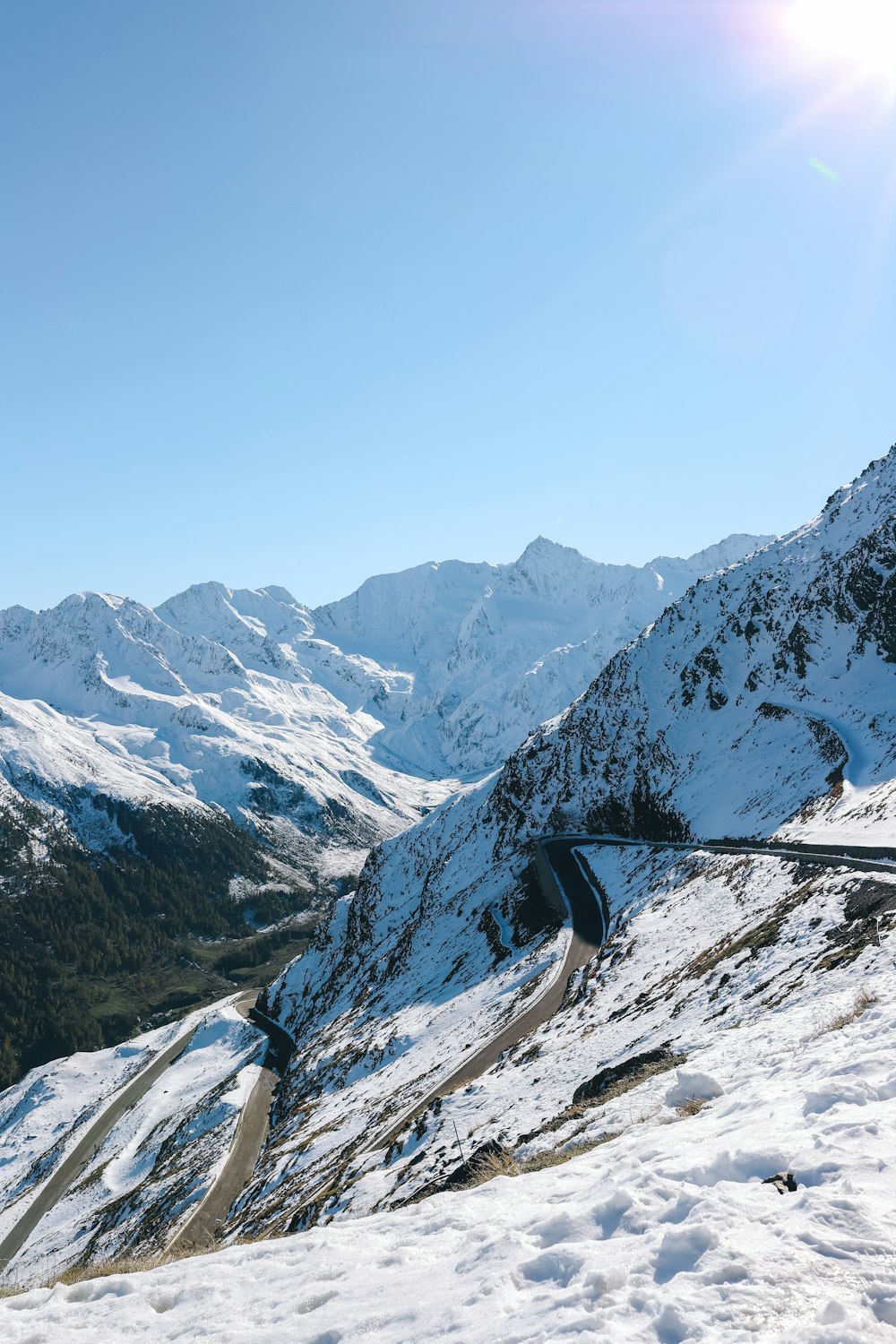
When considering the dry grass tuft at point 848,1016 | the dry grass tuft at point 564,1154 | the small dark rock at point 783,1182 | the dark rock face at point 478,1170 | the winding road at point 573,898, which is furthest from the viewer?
the winding road at point 573,898

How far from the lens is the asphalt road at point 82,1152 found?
72.2 m

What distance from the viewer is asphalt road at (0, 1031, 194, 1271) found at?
72188 mm

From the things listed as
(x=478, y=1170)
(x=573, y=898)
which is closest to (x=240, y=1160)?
(x=573, y=898)

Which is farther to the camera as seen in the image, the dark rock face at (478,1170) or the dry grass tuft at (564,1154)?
the dark rock face at (478,1170)

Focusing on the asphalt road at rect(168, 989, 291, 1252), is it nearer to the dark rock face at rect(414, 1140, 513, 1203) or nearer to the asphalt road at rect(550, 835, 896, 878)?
the dark rock face at rect(414, 1140, 513, 1203)

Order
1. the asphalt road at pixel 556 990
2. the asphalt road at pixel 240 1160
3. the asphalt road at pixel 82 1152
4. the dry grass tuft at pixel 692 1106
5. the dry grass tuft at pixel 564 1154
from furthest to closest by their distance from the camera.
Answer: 1. the asphalt road at pixel 82 1152
2. the asphalt road at pixel 240 1160
3. the asphalt road at pixel 556 990
4. the dry grass tuft at pixel 564 1154
5. the dry grass tuft at pixel 692 1106

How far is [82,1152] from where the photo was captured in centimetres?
8769

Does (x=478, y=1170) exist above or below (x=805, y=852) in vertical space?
above

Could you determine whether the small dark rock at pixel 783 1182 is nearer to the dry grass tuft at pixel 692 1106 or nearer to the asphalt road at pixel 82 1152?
the dry grass tuft at pixel 692 1106

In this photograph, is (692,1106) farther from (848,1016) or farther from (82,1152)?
(82,1152)

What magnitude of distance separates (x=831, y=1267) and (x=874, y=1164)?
96.0 inches

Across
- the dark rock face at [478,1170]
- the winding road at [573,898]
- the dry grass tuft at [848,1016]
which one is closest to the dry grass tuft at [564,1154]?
the dark rock face at [478,1170]

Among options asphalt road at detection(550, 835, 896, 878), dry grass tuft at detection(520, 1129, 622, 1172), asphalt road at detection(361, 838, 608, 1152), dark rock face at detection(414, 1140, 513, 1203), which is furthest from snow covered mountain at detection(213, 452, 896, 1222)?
dry grass tuft at detection(520, 1129, 622, 1172)

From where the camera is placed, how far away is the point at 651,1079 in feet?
53.5
